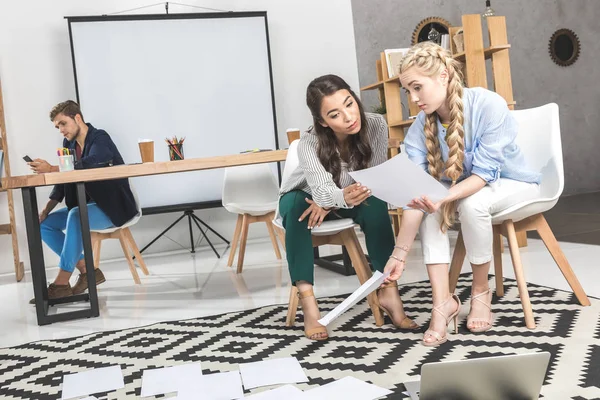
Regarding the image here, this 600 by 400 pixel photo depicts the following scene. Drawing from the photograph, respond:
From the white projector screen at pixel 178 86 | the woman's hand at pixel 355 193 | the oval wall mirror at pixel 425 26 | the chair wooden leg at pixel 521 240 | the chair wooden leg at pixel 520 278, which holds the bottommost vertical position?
the chair wooden leg at pixel 521 240

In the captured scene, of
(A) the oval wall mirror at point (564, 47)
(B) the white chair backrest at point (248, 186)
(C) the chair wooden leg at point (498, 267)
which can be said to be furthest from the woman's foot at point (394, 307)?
(A) the oval wall mirror at point (564, 47)

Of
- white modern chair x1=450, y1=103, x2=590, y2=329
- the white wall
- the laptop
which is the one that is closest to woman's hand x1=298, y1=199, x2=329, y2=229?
white modern chair x1=450, y1=103, x2=590, y2=329

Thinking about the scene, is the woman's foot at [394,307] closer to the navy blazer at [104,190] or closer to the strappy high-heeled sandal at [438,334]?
the strappy high-heeled sandal at [438,334]

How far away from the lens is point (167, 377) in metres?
1.88

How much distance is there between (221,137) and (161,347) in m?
3.34

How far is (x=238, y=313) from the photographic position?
107 inches

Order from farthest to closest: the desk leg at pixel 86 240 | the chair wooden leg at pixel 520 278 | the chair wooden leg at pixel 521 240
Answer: the chair wooden leg at pixel 521 240, the desk leg at pixel 86 240, the chair wooden leg at pixel 520 278

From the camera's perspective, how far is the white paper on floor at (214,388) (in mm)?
1671

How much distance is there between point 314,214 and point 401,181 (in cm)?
45

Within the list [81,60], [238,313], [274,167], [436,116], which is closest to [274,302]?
[238,313]

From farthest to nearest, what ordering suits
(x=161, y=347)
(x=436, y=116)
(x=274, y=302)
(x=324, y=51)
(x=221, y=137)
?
1. (x=324, y=51)
2. (x=221, y=137)
3. (x=274, y=302)
4. (x=161, y=347)
5. (x=436, y=116)

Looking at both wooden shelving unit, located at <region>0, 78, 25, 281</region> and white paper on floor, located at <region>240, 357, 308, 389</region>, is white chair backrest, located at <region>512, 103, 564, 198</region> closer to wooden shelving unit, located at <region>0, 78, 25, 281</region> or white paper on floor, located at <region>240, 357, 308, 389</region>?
white paper on floor, located at <region>240, 357, 308, 389</region>

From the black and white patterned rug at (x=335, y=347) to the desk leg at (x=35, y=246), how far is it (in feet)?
1.46

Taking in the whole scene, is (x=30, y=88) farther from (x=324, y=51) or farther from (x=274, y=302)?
(x=274, y=302)
